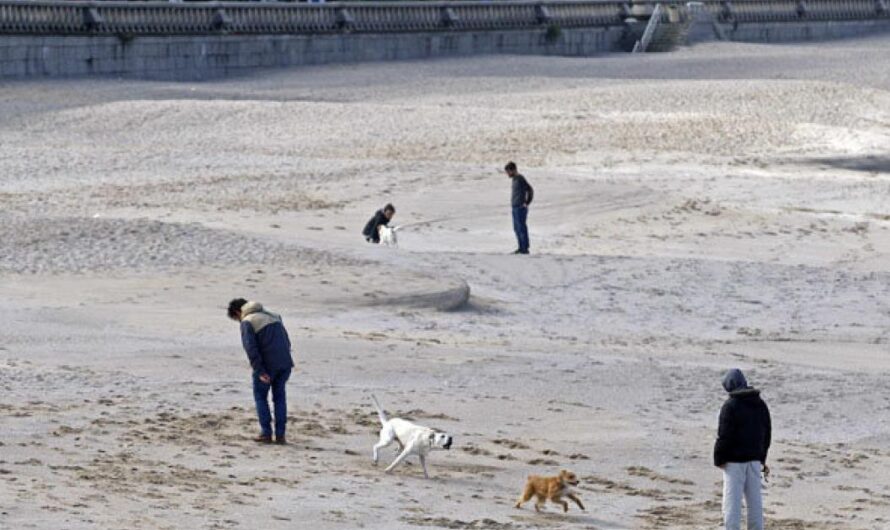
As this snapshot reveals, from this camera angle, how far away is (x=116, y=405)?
15.4m

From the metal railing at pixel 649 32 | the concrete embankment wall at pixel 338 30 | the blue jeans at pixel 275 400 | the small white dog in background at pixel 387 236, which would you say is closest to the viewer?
the blue jeans at pixel 275 400

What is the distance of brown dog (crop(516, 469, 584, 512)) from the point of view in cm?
1284

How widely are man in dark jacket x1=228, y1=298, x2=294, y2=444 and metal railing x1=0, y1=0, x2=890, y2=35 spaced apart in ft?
104

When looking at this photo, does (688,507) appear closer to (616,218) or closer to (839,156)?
(616,218)

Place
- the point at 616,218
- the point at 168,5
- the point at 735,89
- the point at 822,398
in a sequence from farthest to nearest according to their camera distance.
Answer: the point at 168,5
the point at 735,89
the point at 616,218
the point at 822,398

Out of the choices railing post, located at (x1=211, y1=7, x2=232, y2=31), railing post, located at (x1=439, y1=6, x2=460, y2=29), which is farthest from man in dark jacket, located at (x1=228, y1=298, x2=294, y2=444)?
railing post, located at (x1=439, y1=6, x2=460, y2=29)

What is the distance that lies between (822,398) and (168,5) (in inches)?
1320

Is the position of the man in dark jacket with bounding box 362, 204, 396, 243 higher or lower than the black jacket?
higher

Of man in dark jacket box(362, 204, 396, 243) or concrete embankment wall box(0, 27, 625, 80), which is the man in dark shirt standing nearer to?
man in dark jacket box(362, 204, 396, 243)

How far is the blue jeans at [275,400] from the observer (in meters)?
14.4

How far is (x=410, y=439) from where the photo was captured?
13.6 metres

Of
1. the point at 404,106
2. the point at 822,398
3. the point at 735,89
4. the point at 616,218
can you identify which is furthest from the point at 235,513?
the point at 735,89

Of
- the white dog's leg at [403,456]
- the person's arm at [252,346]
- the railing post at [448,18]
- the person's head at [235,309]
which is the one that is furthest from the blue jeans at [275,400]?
the railing post at [448,18]

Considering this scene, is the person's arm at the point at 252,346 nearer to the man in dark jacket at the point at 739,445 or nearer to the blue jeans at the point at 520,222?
the man in dark jacket at the point at 739,445
